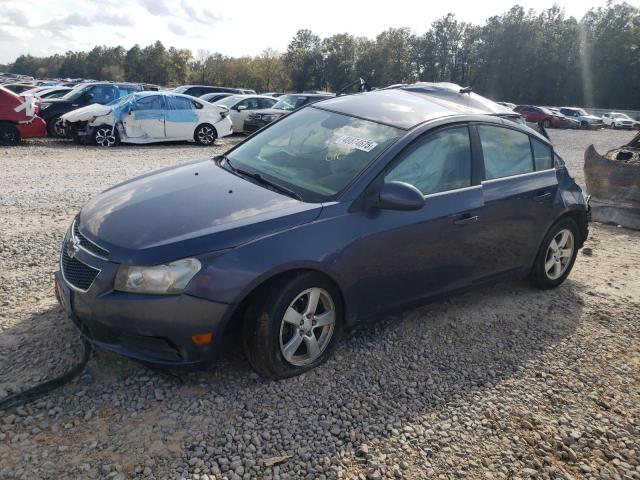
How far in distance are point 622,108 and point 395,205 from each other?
65296mm

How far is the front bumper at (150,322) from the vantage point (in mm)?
2867

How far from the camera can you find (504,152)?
4434 millimetres

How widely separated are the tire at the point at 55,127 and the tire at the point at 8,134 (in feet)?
3.81

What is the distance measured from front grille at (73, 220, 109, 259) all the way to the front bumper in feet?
0.21

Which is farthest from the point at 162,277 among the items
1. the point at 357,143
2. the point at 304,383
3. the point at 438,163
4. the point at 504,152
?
the point at 504,152

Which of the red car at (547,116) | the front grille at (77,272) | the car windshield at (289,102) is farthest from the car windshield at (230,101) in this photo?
the red car at (547,116)

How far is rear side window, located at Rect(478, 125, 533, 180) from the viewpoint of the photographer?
4.24m

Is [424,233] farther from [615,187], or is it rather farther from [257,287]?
[615,187]

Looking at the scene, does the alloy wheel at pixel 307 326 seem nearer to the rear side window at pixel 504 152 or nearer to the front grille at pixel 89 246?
the front grille at pixel 89 246

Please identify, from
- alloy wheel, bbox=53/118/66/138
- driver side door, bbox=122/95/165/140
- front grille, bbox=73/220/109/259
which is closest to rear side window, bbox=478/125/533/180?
front grille, bbox=73/220/109/259

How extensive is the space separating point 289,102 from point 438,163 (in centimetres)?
1708

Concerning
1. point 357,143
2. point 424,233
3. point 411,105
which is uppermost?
point 411,105

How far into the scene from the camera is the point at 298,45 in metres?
74.3

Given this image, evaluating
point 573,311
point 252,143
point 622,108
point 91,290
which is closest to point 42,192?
point 252,143
